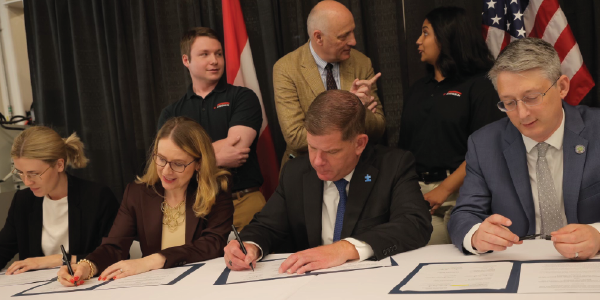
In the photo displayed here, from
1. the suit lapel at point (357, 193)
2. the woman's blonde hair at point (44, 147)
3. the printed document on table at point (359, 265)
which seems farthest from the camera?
the woman's blonde hair at point (44, 147)

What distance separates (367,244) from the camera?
6.78 feet

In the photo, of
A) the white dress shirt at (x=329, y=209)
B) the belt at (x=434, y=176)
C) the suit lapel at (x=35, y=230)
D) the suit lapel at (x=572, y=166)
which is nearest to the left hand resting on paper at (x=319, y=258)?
the white dress shirt at (x=329, y=209)

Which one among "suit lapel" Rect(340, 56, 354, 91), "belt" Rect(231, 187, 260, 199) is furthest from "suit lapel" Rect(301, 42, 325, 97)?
"belt" Rect(231, 187, 260, 199)

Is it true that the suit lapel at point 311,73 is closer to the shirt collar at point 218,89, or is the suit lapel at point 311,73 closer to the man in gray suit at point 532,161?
the shirt collar at point 218,89

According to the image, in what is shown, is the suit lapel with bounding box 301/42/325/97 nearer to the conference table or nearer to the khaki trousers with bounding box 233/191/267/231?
the khaki trousers with bounding box 233/191/267/231

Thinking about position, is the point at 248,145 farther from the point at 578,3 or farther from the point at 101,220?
the point at 578,3

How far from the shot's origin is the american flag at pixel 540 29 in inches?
129

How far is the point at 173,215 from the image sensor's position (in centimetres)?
271

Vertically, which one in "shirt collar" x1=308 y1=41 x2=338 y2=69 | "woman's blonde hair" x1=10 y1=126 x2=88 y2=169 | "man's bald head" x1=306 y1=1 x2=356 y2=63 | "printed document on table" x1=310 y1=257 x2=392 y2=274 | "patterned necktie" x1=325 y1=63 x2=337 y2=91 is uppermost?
"man's bald head" x1=306 y1=1 x2=356 y2=63

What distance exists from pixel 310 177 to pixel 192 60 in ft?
5.06

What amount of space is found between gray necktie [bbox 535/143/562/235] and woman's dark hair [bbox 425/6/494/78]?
107cm

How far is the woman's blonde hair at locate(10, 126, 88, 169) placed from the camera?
117 inches

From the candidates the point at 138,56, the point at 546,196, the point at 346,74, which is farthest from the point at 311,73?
the point at 138,56

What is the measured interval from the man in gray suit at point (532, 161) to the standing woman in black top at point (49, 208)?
1891 mm
